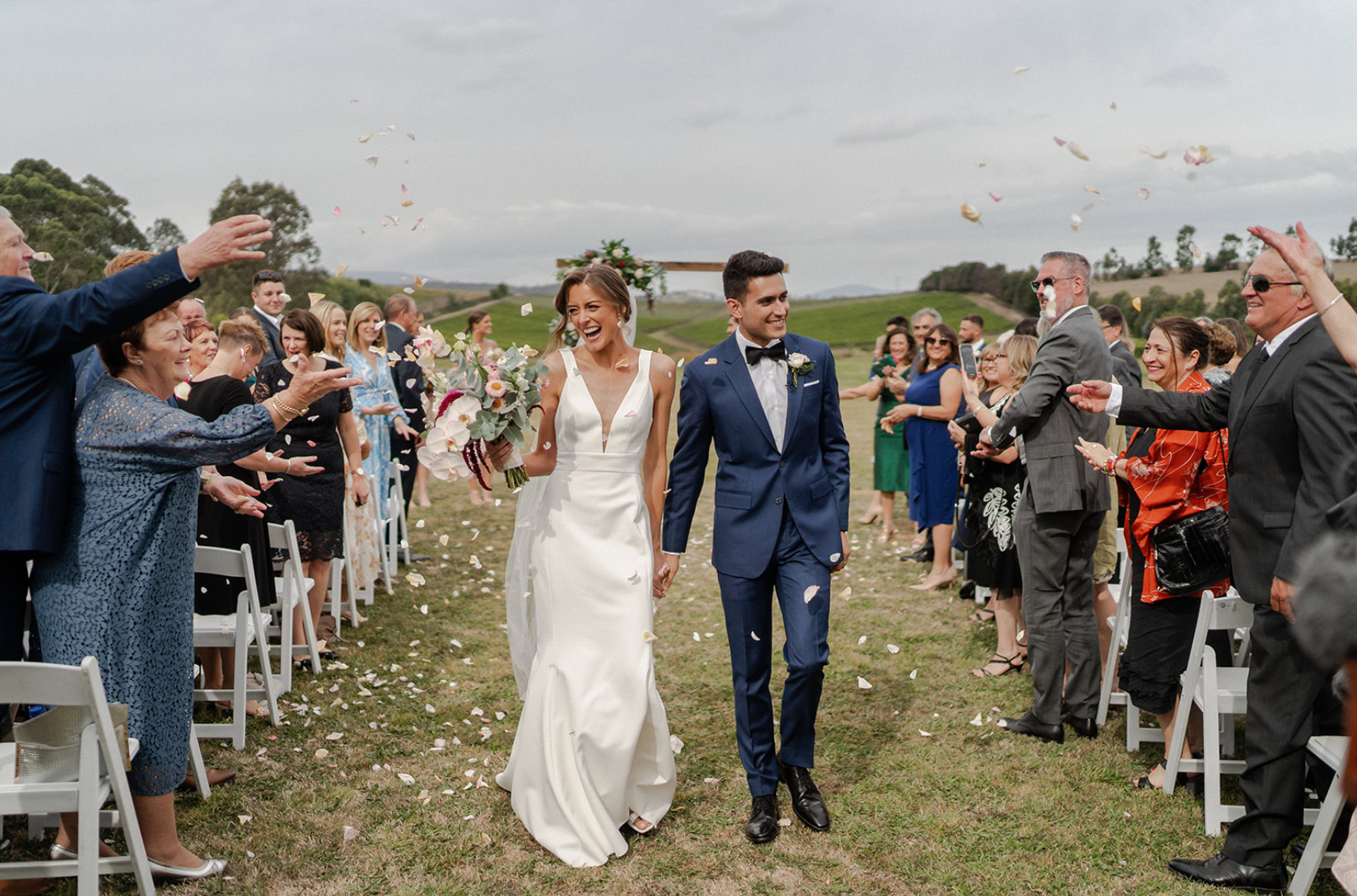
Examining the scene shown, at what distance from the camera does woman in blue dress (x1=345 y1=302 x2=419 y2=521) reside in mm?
8336

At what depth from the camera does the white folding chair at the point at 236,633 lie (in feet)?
15.8

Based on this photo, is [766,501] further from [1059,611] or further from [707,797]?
[1059,611]

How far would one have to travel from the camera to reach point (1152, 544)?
15.1 feet

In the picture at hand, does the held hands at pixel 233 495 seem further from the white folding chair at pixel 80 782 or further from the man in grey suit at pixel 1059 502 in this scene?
the man in grey suit at pixel 1059 502

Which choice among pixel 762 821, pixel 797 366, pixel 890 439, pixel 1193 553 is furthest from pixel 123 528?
pixel 890 439

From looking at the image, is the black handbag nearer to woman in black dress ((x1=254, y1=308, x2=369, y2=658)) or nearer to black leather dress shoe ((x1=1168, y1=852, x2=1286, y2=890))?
black leather dress shoe ((x1=1168, y1=852, x2=1286, y2=890))

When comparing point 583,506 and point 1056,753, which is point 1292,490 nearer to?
point 1056,753

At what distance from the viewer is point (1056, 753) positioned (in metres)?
5.14

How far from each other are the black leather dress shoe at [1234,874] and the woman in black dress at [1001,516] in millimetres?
2410

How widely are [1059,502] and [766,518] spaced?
1834 mm

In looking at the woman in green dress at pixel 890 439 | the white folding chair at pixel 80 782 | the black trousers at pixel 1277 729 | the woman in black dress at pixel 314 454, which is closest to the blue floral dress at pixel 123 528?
the white folding chair at pixel 80 782

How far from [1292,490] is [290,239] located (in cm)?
3040

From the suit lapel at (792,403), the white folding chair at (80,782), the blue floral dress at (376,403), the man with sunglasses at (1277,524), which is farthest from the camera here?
the blue floral dress at (376,403)

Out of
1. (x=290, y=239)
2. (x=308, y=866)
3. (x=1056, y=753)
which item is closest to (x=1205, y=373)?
(x=1056, y=753)
